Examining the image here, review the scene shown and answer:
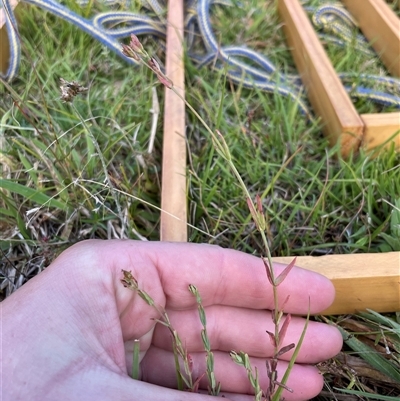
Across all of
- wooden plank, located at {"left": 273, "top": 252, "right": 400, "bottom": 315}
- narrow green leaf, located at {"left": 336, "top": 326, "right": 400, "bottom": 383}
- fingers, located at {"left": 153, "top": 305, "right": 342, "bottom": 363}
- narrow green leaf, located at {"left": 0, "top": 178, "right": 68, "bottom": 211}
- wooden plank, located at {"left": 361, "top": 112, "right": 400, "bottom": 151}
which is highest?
wooden plank, located at {"left": 361, "top": 112, "right": 400, "bottom": 151}

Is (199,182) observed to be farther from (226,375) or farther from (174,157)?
(226,375)

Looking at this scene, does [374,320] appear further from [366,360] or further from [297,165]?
[297,165]

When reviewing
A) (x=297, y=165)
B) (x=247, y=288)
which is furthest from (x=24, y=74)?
(x=247, y=288)

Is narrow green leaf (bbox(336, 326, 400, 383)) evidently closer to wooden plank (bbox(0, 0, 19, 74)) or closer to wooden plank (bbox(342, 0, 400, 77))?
wooden plank (bbox(342, 0, 400, 77))

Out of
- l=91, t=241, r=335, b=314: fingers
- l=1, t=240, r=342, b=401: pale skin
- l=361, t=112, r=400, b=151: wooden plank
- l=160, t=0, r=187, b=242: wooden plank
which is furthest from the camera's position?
l=361, t=112, r=400, b=151: wooden plank

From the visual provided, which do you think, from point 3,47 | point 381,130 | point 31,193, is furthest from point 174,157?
point 3,47

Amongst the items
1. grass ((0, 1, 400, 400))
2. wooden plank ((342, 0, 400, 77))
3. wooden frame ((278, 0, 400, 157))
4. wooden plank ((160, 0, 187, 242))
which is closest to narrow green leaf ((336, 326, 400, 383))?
grass ((0, 1, 400, 400))

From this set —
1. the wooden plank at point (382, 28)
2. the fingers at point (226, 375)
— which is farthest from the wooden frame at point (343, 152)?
the wooden plank at point (382, 28)
